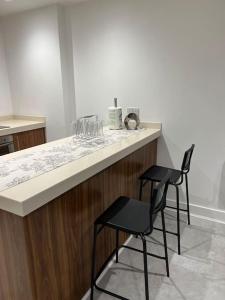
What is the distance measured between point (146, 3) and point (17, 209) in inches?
95.2

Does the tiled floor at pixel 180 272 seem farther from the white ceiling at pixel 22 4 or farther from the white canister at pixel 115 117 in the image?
the white ceiling at pixel 22 4

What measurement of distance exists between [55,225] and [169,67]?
1991mm

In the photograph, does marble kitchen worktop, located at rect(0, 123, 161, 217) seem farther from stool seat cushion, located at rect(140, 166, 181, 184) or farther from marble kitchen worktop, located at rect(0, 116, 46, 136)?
marble kitchen worktop, located at rect(0, 116, 46, 136)

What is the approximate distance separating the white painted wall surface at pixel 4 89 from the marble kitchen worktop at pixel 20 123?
114mm

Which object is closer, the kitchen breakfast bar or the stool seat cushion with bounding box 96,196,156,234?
the kitchen breakfast bar

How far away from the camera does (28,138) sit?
10.6 feet

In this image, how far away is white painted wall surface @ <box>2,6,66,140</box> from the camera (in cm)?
304

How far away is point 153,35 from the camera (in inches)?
101

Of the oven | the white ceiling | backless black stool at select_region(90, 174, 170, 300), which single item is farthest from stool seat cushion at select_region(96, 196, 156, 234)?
the white ceiling

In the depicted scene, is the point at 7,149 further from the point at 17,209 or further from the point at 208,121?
the point at 208,121

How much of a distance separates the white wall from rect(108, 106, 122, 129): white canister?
0.27 metres

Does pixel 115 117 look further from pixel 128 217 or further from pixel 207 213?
pixel 207 213

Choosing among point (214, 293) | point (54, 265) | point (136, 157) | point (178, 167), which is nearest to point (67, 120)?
point (136, 157)

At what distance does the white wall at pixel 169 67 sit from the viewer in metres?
2.38
